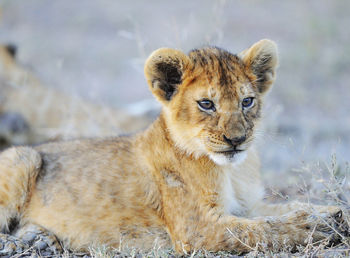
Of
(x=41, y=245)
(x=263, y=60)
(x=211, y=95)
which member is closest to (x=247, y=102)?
(x=211, y=95)

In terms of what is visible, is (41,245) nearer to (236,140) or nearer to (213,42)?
(236,140)

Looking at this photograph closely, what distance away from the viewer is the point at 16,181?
18.6 ft

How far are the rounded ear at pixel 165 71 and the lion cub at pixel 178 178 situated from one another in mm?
10

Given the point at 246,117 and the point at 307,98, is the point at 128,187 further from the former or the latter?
the point at 307,98

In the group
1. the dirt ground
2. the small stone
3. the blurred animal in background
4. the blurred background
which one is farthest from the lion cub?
the blurred animal in background

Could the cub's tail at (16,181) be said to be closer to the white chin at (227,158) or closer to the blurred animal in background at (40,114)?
the white chin at (227,158)

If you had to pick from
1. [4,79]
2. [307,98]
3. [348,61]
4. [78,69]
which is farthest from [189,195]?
[78,69]

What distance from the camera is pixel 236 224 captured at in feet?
15.9

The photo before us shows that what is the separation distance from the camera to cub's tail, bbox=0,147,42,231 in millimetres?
5574

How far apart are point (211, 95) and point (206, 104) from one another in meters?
0.10

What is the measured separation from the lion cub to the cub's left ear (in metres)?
0.01

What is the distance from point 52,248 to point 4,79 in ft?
21.9

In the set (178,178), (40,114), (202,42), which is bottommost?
(40,114)

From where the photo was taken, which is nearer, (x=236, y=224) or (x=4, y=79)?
(x=236, y=224)
